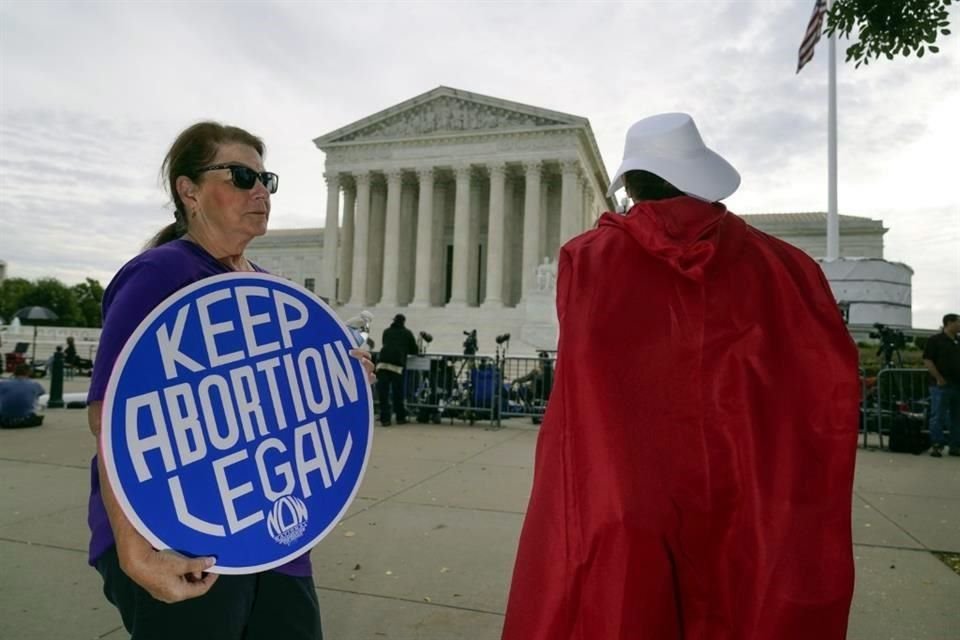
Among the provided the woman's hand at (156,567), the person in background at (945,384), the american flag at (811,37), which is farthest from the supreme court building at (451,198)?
the woman's hand at (156,567)

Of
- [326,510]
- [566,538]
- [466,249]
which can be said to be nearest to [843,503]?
[566,538]

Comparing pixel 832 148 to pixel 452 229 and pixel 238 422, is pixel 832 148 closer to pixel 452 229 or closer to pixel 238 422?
pixel 238 422

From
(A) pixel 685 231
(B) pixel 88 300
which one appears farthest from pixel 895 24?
(B) pixel 88 300

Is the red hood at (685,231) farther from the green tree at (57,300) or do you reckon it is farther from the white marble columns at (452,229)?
the green tree at (57,300)

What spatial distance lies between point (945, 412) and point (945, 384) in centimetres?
50

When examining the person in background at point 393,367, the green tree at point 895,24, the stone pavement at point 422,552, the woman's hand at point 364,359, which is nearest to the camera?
the woman's hand at point 364,359

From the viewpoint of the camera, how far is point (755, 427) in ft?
5.58

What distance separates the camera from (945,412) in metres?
9.48

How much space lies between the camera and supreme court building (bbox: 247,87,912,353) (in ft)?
135

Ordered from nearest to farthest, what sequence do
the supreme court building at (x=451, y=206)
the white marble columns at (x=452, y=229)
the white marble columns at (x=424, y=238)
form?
the supreme court building at (x=451, y=206) < the white marble columns at (x=452, y=229) < the white marble columns at (x=424, y=238)

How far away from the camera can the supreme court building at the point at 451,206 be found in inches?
1620

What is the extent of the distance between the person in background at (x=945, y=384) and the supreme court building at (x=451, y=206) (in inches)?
1092

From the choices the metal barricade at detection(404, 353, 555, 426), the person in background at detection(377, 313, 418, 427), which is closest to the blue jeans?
the metal barricade at detection(404, 353, 555, 426)

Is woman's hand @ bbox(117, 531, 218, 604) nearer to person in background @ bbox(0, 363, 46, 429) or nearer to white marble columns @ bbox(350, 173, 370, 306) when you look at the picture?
person in background @ bbox(0, 363, 46, 429)
